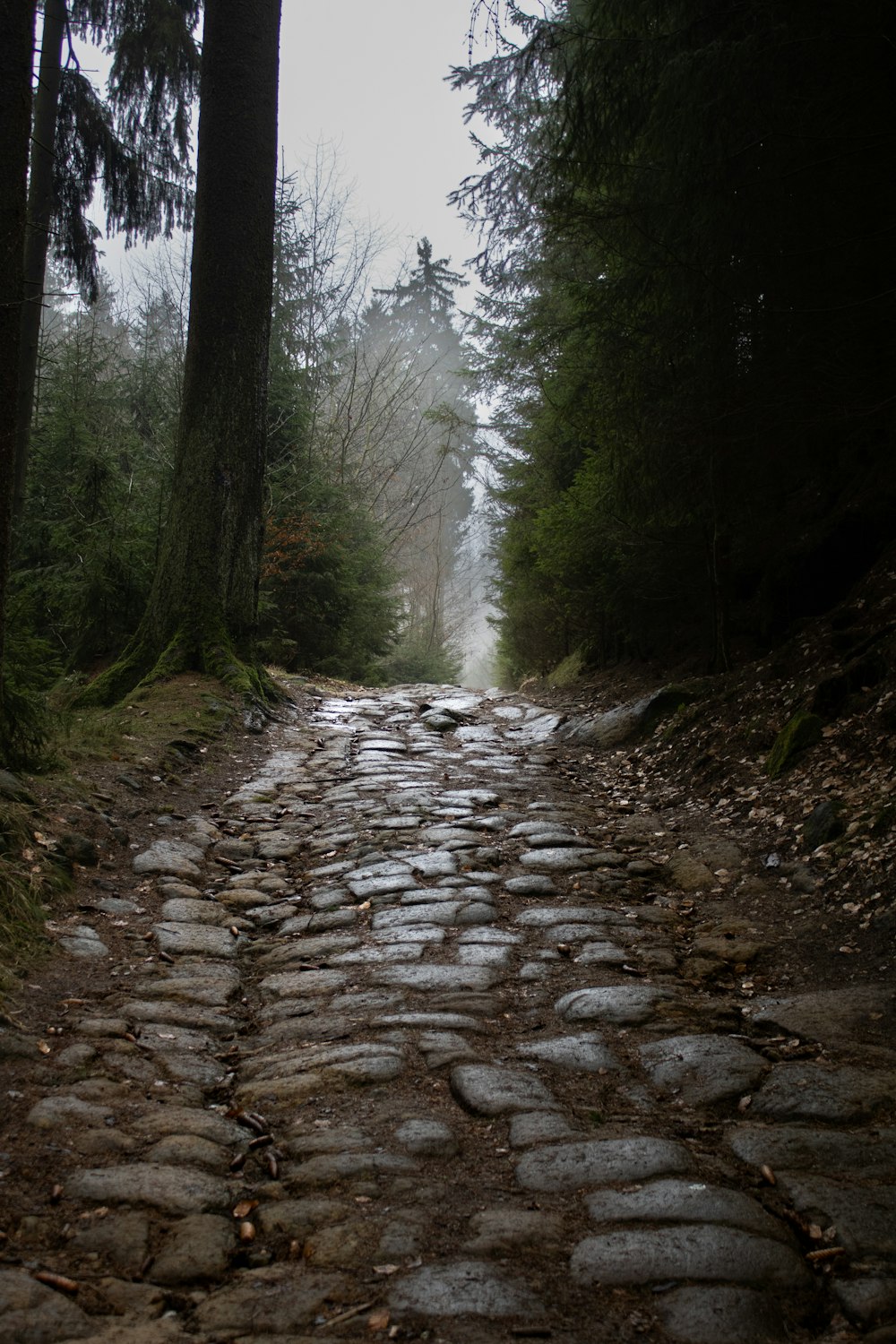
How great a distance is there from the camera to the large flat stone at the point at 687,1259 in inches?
76.1

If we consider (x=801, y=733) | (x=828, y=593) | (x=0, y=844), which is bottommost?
(x=0, y=844)

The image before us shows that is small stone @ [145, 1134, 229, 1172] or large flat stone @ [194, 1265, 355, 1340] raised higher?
large flat stone @ [194, 1265, 355, 1340]

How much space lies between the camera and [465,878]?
16.0 feet

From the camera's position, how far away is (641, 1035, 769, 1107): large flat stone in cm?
281

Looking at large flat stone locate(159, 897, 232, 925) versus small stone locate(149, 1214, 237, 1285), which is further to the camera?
large flat stone locate(159, 897, 232, 925)

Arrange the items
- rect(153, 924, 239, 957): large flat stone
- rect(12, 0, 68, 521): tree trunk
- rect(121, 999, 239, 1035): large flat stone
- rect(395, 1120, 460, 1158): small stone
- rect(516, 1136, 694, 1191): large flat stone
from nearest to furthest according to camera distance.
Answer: rect(516, 1136, 694, 1191): large flat stone < rect(395, 1120, 460, 1158): small stone < rect(121, 999, 239, 1035): large flat stone < rect(153, 924, 239, 957): large flat stone < rect(12, 0, 68, 521): tree trunk

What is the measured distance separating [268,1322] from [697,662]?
7.87m

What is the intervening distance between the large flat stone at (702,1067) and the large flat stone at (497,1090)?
38 centimetres

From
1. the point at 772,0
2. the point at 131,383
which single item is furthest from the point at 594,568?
the point at 131,383

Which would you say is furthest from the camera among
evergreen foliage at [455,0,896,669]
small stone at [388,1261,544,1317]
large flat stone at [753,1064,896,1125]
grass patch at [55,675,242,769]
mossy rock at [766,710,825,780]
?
grass patch at [55,675,242,769]

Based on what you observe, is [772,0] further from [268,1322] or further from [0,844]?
[268,1322]

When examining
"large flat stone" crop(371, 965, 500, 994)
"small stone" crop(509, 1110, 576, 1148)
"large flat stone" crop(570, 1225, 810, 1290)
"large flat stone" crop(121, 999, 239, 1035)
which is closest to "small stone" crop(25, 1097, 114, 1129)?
"large flat stone" crop(121, 999, 239, 1035)

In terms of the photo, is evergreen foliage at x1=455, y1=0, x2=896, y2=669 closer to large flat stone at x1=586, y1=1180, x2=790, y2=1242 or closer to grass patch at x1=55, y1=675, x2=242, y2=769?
grass patch at x1=55, y1=675, x2=242, y2=769

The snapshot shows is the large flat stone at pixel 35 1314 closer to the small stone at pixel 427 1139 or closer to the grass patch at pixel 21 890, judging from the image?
the small stone at pixel 427 1139
